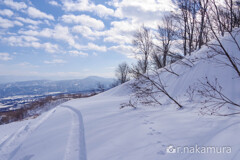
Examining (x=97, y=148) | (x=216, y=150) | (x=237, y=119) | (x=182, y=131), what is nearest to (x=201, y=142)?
(x=216, y=150)

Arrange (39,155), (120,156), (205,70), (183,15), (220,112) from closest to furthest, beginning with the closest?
(120,156)
(39,155)
(220,112)
(205,70)
(183,15)

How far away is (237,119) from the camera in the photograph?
272cm

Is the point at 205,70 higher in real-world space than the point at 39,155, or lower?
higher

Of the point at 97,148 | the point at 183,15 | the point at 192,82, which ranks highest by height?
the point at 183,15

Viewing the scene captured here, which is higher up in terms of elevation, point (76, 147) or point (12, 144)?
point (76, 147)

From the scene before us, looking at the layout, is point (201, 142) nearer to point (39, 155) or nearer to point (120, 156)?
point (120, 156)

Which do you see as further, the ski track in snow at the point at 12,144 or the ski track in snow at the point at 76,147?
the ski track in snow at the point at 12,144

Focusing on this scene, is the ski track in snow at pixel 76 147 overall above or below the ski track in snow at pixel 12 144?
above

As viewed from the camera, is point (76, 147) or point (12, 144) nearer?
point (76, 147)

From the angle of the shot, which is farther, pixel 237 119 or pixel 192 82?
pixel 192 82

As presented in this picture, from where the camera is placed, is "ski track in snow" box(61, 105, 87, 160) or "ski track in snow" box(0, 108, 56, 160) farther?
"ski track in snow" box(0, 108, 56, 160)

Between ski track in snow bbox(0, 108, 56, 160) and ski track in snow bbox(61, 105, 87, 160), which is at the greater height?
ski track in snow bbox(61, 105, 87, 160)

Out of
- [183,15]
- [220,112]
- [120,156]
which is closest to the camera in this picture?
[120,156]

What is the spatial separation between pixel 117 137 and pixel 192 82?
423cm
